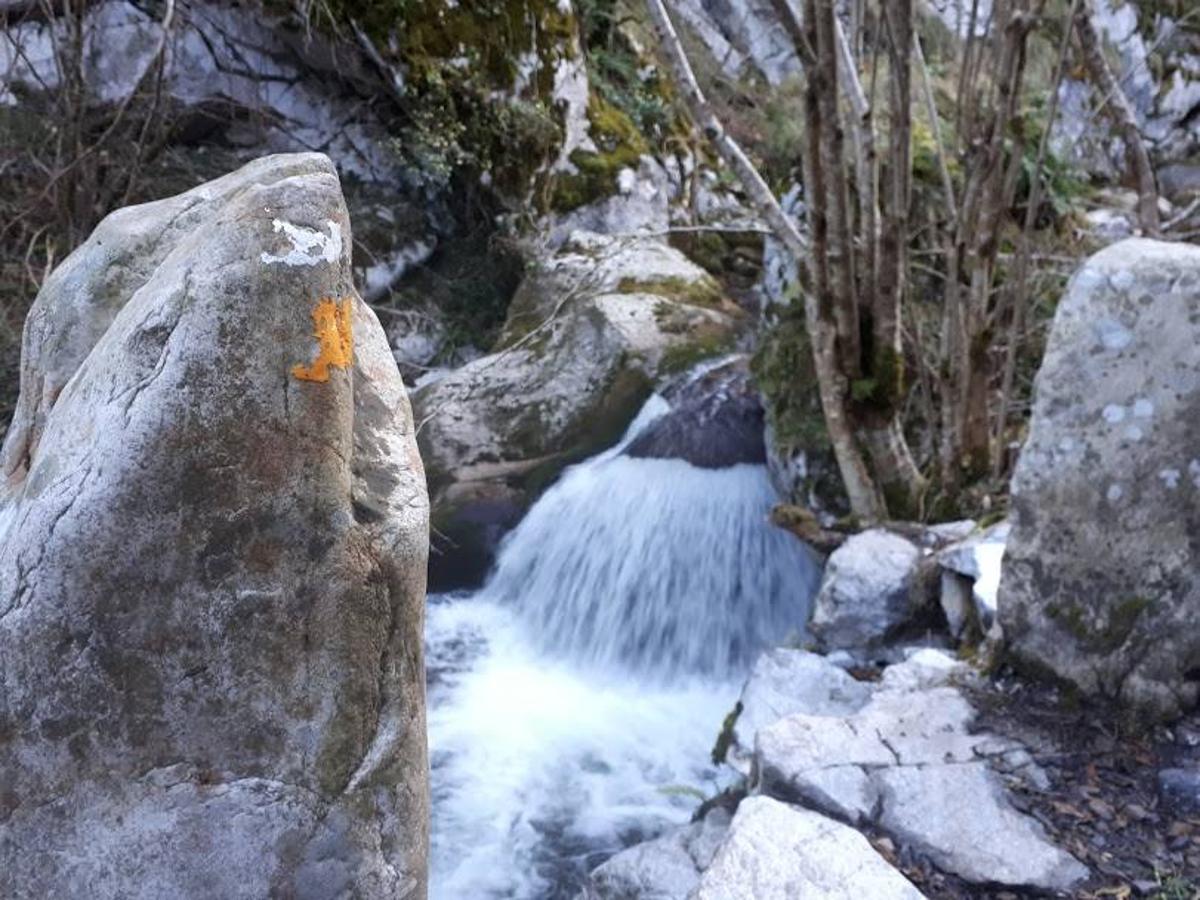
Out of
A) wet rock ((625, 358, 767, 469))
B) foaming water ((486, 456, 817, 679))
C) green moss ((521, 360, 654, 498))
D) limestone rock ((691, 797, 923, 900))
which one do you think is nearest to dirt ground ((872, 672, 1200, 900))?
limestone rock ((691, 797, 923, 900))

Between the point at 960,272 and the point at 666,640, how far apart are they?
2.87 meters

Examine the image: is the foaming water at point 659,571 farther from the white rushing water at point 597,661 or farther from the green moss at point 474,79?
the green moss at point 474,79

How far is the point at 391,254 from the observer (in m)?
9.74

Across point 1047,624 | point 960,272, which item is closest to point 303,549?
point 1047,624

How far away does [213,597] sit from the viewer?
1748 millimetres

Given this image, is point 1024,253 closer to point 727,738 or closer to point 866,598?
point 866,598

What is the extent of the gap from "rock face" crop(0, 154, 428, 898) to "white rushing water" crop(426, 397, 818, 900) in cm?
291

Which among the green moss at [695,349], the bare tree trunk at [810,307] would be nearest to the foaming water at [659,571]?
the bare tree trunk at [810,307]

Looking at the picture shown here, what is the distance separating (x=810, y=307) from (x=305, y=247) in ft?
14.3

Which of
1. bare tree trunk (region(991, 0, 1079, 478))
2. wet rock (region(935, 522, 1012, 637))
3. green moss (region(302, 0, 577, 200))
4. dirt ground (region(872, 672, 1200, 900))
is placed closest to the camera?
dirt ground (region(872, 672, 1200, 900))

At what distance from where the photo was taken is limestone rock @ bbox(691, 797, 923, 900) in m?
2.43

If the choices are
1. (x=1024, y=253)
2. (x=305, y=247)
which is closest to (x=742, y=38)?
(x=1024, y=253)

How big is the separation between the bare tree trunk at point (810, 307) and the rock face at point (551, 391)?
1821 millimetres

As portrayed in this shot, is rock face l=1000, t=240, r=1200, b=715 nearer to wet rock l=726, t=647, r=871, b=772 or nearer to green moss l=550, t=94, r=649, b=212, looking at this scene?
wet rock l=726, t=647, r=871, b=772
